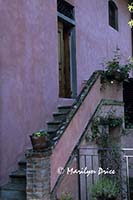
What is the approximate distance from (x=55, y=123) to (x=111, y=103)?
71.9 inches

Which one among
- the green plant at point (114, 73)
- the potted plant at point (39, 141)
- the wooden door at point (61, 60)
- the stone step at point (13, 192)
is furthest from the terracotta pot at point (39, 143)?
the wooden door at point (61, 60)

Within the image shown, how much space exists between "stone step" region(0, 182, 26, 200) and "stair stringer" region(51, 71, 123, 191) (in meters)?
0.53

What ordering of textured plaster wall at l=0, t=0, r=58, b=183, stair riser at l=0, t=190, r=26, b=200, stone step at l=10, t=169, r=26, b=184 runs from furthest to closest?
textured plaster wall at l=0, t=0, r=58, b=183 → stone step at l=10, t=169, r=26, b=184 → stair riser at l=0, t=190, r=26, b=200

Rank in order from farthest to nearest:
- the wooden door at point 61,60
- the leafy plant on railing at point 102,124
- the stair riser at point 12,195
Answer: the wooden door at point 61,60, the leafy plant on railing at point 102,124, the stair riser at point 12,195

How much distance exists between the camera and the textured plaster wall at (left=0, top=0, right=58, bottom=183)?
588 cm

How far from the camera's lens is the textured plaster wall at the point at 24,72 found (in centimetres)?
588

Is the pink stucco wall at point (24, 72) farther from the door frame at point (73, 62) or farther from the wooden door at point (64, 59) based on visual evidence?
the wooden door at point (64, 59)

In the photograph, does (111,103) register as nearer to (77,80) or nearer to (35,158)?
(77,80)

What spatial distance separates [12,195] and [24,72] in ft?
7.52

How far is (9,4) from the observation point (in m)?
6.13

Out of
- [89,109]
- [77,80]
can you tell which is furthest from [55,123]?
[77,80]

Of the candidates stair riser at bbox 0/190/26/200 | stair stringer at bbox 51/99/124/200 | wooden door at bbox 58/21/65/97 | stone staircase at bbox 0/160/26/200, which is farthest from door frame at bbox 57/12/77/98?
stair riser at bbox 0/190/26/200

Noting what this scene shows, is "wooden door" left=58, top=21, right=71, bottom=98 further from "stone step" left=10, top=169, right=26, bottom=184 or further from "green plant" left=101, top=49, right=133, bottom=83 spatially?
"stone step" left=10, top=169, right=26, bottom=184

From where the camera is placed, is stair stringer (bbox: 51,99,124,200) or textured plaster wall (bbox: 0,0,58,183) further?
textured plaster wall (bbox: 0,0,58,183)
